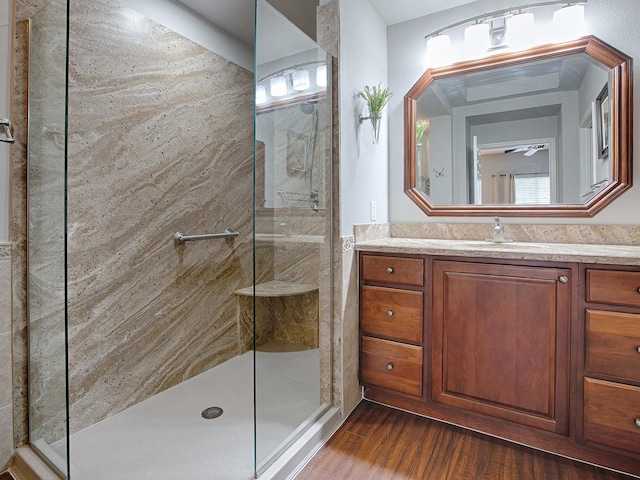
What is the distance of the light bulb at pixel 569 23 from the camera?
1.94m

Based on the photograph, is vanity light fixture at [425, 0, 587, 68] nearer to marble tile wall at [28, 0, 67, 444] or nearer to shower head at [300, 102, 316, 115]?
shower head at [300, 102, 316, 115]

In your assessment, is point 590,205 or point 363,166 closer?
point 590,205

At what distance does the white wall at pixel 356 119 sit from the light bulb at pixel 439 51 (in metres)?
0.28

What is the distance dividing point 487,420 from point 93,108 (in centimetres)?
248

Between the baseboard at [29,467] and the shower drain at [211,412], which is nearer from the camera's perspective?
the baseboard at [29,467]

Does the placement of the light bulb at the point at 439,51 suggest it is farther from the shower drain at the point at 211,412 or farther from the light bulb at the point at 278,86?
the shower drain at the point at 211,412

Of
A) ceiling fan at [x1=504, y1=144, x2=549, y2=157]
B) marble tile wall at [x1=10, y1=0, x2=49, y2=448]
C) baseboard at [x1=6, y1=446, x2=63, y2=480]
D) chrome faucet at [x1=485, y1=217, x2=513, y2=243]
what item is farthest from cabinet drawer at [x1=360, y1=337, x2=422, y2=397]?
marble tile wall at [x1=10, y1=0, x2=49, y2=448]

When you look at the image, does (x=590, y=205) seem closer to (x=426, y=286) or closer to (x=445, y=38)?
(x=426, y=286)

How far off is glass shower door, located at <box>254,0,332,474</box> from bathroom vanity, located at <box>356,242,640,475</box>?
32 cm

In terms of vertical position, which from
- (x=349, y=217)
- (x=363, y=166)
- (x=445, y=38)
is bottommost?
(x=349, y=217)

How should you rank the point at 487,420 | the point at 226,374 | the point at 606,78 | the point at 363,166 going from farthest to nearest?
1. the point at 226,374
2. the point at 363,166
3. the point at 606,78
4. the point at 487,420

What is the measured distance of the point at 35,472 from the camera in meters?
1.38

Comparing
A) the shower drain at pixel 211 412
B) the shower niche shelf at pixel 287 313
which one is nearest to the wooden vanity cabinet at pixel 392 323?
the shower niche shelf at pixel 287 313

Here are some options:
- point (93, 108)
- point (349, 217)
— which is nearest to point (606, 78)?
point (349, 217)
